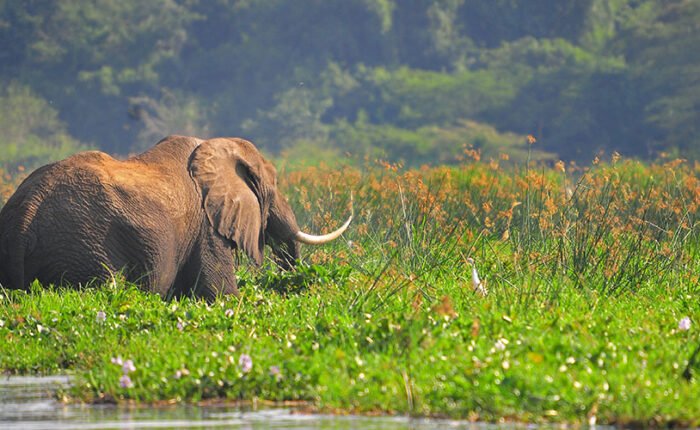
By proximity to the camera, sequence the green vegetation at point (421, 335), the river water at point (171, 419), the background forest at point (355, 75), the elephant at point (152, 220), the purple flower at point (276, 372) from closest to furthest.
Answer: the river water at point (171, 419)
the green vegetation at point (421, 335)
the purple flower at point (276, 372)
the elephant at point (152, 220)
the background forest at point (355, 75)

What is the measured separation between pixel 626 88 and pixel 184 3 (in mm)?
18664

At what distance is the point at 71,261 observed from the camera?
10633 mm

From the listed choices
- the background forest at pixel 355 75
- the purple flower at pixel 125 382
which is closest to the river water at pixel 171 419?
the purple flower at pixel 125 382

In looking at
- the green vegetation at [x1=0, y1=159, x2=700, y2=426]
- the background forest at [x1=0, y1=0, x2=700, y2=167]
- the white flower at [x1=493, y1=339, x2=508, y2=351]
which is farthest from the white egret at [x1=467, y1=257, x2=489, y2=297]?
the background forest at [x1=0, y1=0, x2=700, y2=167]

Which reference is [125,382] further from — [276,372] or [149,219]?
[149,219]

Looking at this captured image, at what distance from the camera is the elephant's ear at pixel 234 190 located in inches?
461

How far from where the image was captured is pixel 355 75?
57.2 meters

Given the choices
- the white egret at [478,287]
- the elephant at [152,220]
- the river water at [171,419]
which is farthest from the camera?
the elephant at [152,220]

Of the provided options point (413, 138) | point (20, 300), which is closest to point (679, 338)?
point (20, 300)

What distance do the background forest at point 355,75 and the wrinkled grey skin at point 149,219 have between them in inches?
1397

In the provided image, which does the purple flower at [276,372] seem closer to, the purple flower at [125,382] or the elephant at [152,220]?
the purple flower at [125,382]

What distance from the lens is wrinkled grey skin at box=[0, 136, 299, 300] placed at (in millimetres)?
10555

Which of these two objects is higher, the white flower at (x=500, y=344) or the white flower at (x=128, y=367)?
the white flower at (x=500, y=344)

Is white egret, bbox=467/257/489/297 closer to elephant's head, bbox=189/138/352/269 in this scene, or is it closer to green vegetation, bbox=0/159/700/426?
green vegetation, bbox=0/159/700/426
